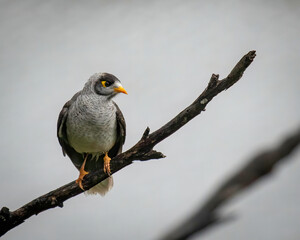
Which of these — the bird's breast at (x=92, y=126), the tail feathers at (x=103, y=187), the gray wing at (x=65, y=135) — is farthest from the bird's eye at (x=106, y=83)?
the tail feathers at (x=103, y=187)

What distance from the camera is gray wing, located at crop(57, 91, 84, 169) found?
6508mm

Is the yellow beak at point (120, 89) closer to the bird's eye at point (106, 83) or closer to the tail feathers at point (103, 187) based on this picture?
the bird's eye at point (106, 83)

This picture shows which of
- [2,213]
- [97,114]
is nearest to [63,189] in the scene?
[2,213]

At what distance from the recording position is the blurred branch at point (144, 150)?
444 centimetres

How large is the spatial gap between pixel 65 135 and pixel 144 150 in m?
2.17

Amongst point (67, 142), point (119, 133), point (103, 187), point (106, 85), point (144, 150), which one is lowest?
point (144, 150)

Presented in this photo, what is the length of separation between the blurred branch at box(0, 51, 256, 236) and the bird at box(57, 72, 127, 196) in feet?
2.04

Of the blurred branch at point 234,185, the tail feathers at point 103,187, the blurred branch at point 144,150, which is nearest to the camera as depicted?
the blurred branch at point 234,185

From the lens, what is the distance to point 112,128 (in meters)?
6.38

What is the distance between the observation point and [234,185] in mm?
2391

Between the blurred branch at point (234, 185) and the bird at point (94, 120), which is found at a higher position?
the bird at point (94, 120)

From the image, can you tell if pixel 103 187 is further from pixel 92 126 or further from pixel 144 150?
pixel 144 150

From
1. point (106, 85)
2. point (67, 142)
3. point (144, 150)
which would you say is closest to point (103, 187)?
point (67, 142)

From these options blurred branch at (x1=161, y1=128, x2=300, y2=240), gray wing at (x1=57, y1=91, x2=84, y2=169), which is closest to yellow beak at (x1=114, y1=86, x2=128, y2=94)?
gray wing at (x1=57, y1=91, x2=84, y2=169)
